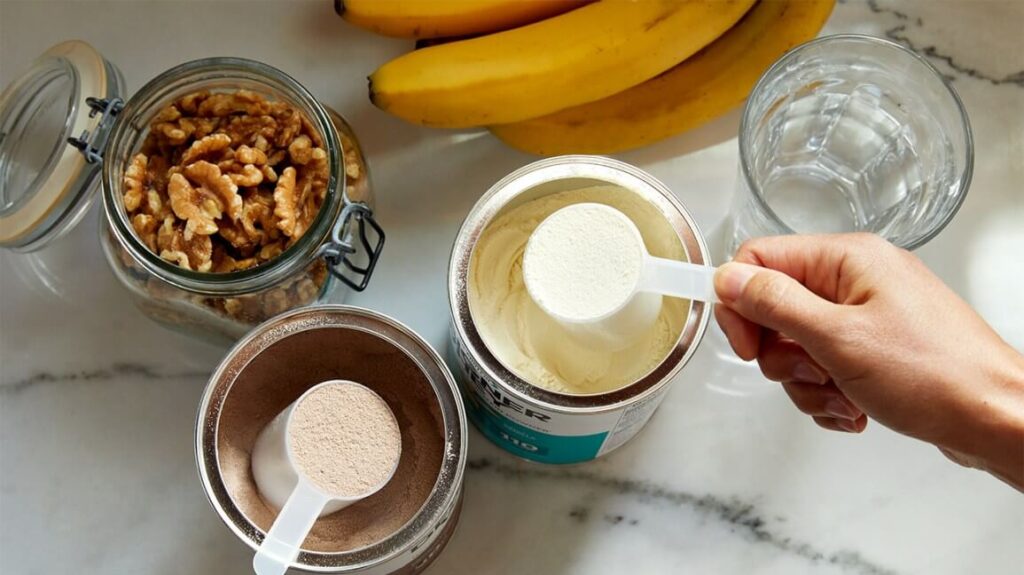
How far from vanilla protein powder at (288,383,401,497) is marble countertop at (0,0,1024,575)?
178mm

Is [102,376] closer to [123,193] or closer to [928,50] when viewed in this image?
[123,193]

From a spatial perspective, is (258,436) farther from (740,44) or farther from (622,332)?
(740,44)

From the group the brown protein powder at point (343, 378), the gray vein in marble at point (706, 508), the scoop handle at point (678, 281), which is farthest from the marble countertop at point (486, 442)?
the scoop handle at point (678, 281)

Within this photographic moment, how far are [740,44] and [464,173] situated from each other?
0.26 metres

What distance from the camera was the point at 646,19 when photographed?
754mm

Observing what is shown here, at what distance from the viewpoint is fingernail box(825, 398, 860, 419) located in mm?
668

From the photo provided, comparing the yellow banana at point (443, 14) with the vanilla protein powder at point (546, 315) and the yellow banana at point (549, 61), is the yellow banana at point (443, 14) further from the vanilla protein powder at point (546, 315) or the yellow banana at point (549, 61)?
the vanilla protein powder at point (546, 315)

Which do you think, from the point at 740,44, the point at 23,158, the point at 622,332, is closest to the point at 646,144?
the point at 740,44

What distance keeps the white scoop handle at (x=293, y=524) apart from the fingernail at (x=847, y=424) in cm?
37

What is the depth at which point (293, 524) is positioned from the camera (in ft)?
1.94

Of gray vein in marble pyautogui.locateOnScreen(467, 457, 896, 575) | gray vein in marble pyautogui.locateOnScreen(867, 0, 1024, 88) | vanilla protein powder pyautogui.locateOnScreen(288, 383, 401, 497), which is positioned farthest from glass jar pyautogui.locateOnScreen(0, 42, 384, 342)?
gray vein in marble pyautogui.locateOnScreen(867, 0, 1024, 88)

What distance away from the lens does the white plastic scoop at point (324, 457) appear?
1.94ft

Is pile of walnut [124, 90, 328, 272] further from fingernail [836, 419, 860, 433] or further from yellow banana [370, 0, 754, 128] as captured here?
fingernail [836, 419, 860, 433]

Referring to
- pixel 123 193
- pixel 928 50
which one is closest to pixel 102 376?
pixel 123 193
